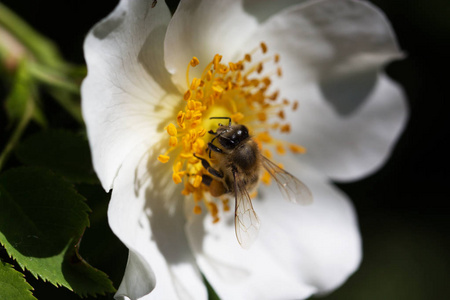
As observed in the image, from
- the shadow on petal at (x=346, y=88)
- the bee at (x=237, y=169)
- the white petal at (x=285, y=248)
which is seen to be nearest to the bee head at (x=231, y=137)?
the bee at (x=237, y=169)

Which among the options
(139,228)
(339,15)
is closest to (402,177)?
(339,15)

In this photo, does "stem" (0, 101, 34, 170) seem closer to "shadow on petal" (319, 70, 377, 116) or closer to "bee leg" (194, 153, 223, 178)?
"bee leg" (194, 153, 223, 178)

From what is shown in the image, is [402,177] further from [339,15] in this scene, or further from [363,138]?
[339,15]

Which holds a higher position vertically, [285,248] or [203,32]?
[203,32]

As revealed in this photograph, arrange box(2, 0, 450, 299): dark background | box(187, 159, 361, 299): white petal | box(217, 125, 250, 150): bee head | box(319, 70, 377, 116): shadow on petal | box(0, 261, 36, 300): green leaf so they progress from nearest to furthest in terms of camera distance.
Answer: box(0, 261, 36, 300): green leaf → box(217, 125, 250, 150): bee head → box(187, 159, 361, 299): white petal → box(319, 70, 377, 116): shadow on petal → box(2, 0, 450, 299): dark background

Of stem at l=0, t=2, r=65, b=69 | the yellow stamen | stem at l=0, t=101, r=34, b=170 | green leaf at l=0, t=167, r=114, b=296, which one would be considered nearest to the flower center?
the yellow stamen

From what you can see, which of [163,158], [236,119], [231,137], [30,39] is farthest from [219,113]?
[30,39]

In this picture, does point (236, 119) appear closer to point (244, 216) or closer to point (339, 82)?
point (244, 216)
